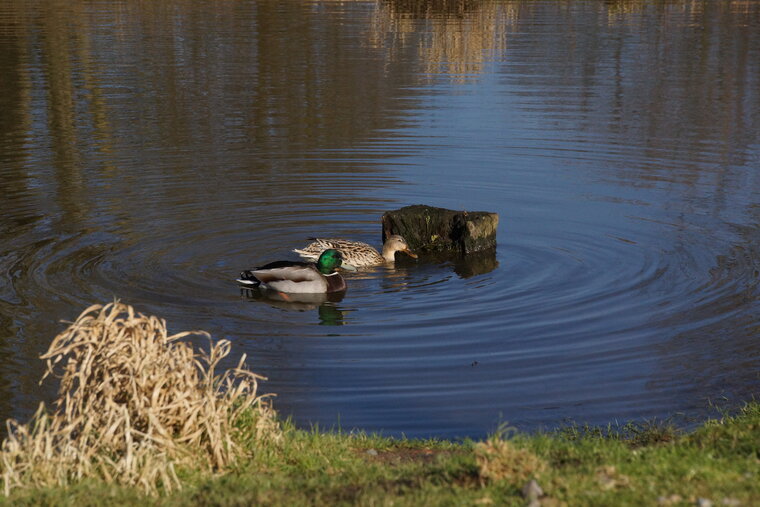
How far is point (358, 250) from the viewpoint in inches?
623

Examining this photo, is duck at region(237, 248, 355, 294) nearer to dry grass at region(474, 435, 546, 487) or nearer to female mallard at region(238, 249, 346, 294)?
female mallard at region(238, 249, 346, 294)

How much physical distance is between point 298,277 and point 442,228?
327 cm

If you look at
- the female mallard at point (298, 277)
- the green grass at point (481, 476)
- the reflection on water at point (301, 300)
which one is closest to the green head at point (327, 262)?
the female mallard at point (298, 277)

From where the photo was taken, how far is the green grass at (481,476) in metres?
6.76

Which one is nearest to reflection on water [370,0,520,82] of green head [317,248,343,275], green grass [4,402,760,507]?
green head [317,248,343,275]

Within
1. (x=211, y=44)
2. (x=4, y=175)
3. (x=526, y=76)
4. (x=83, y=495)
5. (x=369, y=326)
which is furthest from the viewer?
(x=211, y=44)

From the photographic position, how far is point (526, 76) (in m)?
33.1

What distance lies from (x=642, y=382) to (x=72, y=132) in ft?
55.7

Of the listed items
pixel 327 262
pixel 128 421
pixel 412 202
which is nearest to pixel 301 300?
pixel 327 262

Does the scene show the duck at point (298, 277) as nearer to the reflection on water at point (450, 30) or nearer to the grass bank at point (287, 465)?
the grass bank at point (287, 465)

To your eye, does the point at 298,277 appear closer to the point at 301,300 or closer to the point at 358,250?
the point at 301,300

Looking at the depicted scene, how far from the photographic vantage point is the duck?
14391mm

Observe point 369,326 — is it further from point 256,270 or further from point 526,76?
point 526,76

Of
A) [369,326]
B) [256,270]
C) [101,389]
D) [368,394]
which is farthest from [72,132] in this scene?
[101,389]
